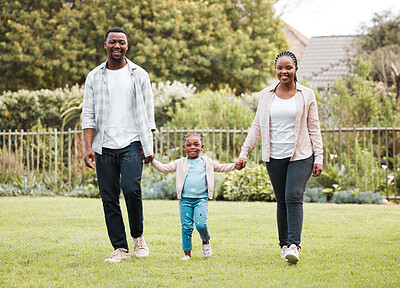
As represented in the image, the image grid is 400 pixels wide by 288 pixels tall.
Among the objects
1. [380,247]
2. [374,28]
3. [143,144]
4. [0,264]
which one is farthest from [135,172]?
[374,28]

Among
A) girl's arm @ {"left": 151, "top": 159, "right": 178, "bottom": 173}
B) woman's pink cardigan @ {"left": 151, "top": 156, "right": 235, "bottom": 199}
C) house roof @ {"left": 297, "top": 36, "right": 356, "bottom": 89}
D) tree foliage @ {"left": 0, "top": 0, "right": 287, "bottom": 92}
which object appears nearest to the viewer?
woman's pink cardigan @ {"left": 151, "top": 156, "right": 235, "bottom": 199}

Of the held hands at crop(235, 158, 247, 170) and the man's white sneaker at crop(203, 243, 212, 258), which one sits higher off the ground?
the held hands at crop(235, 158, 247, 170)

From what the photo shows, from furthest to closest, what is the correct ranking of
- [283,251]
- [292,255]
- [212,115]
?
[212,115], [283,251], [292,255]

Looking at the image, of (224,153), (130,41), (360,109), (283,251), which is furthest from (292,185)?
(130,41)

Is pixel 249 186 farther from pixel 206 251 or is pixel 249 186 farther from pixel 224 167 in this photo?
pixel 206 251

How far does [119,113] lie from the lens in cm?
516

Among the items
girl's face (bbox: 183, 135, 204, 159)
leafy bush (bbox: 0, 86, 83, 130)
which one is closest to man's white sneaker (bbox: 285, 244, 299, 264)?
girl's face (bbox: 183, 135, 204, 159)

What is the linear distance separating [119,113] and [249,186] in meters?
6.51

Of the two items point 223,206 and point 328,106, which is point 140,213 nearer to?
point 223,206

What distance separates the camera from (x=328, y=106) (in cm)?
1483

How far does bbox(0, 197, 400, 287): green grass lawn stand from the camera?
4.41 metres

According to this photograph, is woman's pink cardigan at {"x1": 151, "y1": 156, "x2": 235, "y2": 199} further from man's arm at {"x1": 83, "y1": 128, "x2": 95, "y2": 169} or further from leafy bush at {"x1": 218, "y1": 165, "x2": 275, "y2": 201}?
leafy bush at {"x1": 218, "y1": 165, "x2": 275, "y2": 201}

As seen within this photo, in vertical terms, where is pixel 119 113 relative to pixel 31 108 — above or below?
below

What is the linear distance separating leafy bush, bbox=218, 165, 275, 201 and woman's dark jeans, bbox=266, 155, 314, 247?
5835mm
